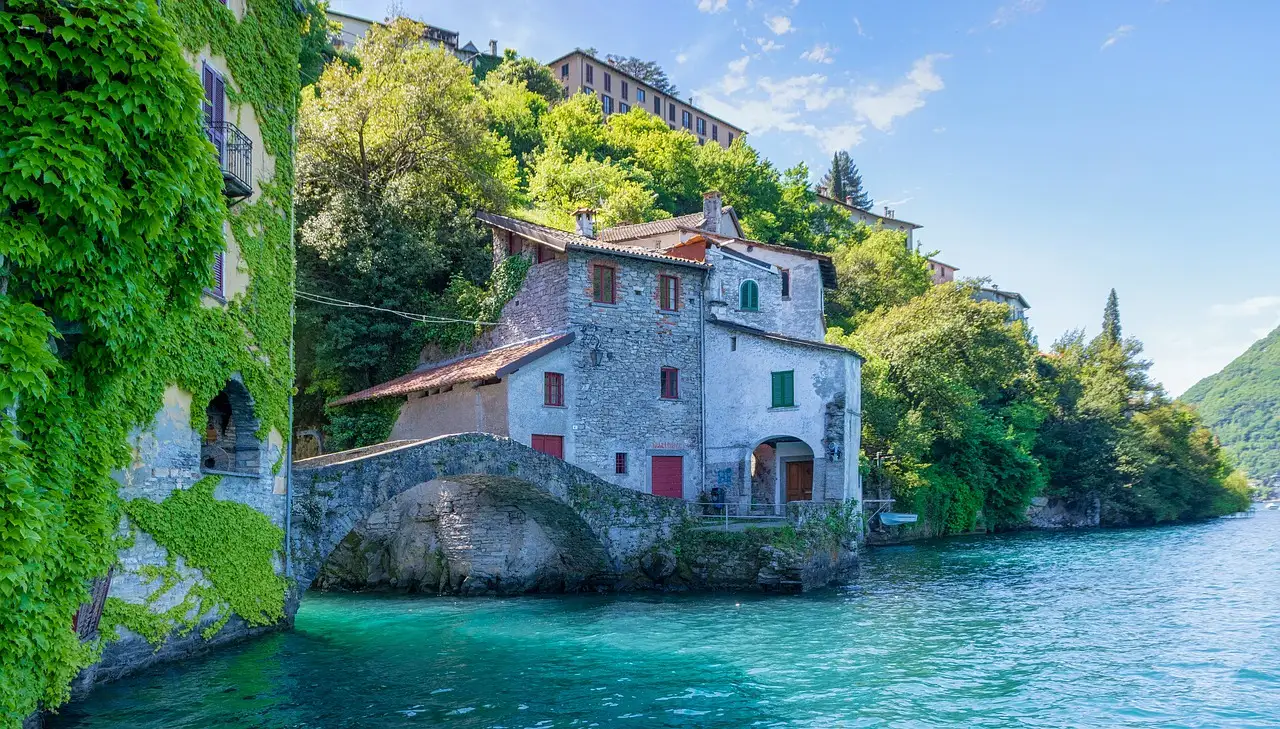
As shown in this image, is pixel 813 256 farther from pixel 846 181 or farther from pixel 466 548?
pixel 846 181

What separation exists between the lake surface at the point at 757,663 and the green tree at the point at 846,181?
250ft

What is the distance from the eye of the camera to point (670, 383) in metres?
30.6

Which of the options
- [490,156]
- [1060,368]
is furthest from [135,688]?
[1060,368]

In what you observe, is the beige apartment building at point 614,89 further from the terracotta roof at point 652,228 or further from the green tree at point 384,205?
the green tree at point 384,205

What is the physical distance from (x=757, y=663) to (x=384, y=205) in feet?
74.2

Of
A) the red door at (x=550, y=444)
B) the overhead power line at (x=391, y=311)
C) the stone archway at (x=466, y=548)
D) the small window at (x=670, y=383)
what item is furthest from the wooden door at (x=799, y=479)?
the overhead power line at (x=391, y=311)

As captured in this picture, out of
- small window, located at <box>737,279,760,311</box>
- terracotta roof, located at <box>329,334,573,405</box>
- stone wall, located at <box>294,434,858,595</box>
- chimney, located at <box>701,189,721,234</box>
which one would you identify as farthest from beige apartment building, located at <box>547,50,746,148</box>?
stone wall, located at <box>294,434,858,595</box>

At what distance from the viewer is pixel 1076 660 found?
55.6ft

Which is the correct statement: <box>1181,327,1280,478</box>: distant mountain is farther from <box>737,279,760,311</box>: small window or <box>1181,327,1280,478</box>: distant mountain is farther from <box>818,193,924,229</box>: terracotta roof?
<box>737,279,760,311</box>: small window

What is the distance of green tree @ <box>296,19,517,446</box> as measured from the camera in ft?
107

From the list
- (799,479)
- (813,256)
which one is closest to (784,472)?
(799,479)

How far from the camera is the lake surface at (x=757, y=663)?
13414mm

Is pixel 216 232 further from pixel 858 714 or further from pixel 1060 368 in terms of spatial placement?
pixel 1060 368

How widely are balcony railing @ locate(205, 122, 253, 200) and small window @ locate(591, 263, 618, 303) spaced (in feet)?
40.8
